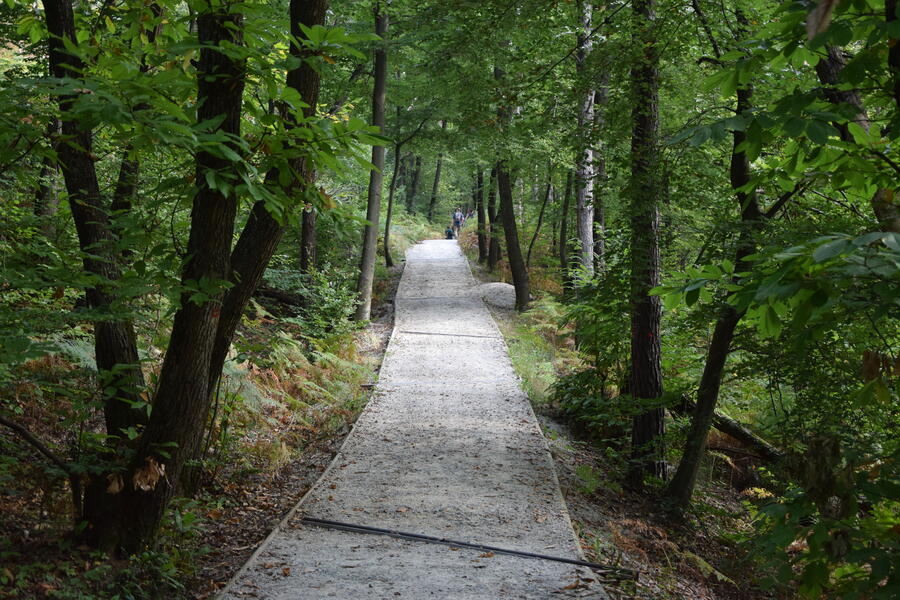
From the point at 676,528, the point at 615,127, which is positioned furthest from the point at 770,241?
the point at 676,528

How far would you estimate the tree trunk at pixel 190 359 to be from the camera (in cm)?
391

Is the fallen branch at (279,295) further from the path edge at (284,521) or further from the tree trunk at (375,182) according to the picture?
the path edge at (284,521)

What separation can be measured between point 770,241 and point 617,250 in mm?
2850

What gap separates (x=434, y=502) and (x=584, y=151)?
446 centimetres

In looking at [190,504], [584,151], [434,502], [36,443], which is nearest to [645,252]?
[584,151]

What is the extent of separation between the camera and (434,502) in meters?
6.54

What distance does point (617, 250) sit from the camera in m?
7.82

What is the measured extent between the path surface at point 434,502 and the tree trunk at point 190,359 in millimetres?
870

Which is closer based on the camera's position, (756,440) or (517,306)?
(756,440)

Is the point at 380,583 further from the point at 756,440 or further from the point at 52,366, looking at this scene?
the point at 756,440

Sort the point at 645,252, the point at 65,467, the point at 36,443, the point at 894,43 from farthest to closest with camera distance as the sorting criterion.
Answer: the point at 645,252
the point at 65,467
the point at 36,443
the point at 894,43

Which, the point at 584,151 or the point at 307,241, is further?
the point at 307,241

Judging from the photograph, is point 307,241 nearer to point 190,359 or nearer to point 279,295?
point 279,295

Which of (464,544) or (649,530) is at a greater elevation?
(464,544)
